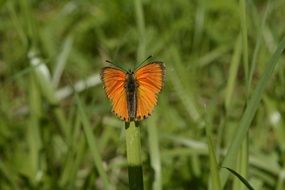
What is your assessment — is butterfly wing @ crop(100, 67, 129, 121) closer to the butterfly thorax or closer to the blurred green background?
the butterfly thorax

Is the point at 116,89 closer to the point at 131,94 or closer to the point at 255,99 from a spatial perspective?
the point at 131,94

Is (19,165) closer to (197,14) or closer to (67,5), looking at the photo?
(197,14)

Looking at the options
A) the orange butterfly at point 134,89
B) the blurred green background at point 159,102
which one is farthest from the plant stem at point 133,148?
the blurred green background at point 159,102

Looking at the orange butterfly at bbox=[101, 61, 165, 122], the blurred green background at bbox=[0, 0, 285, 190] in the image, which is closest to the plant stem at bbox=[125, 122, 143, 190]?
the orange butterfly at bbox=[101, 61, 165, 122]

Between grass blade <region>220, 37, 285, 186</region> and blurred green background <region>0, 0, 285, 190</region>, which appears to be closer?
grass blade <region>220, 37, 285, 186</region>

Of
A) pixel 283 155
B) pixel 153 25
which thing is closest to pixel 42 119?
pixel 283 155

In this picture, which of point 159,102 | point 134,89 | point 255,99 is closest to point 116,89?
point 134,89

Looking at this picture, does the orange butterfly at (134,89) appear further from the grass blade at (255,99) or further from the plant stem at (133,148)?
the grass blade at (255,99)
